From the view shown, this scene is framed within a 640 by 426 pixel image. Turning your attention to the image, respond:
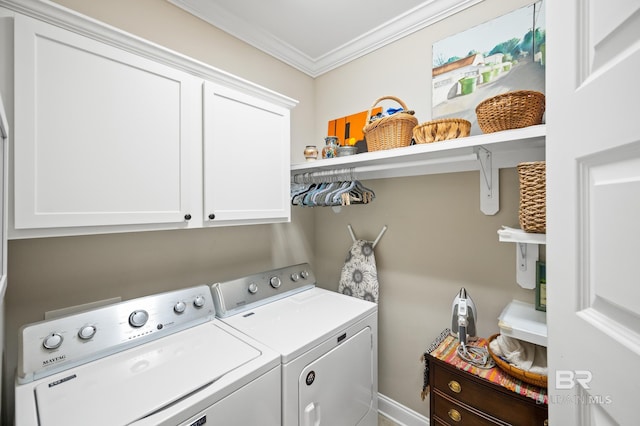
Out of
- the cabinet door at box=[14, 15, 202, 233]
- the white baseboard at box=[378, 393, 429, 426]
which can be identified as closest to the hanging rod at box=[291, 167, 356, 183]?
the cabinet door at box=[14, 15, 202, 233]

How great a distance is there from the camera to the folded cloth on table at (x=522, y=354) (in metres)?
1.16

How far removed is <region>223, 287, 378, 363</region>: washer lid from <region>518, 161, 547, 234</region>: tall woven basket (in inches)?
37.5

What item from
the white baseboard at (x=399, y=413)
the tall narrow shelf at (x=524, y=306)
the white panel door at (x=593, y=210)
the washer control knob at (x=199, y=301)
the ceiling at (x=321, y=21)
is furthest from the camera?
the white baseboard at (x=399, y=413)

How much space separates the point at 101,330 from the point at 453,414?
5.44 ft

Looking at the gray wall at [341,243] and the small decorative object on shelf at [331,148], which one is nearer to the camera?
the gray wall at [341,243]

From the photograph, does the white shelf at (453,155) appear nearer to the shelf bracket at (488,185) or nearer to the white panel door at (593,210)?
the shelf bracket at (488,185)

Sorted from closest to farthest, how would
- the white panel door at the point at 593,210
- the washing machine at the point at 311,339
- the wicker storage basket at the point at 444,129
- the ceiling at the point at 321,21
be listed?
the white panel door at the point at 593,210 < the washing machine at the point at 311,339 < the wicker storage basket at the point at 444,129 < the ceiling at the point at 321,21

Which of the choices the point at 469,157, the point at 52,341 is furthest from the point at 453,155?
the point at 52,341

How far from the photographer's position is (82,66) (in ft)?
3.32

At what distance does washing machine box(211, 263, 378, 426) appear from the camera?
3.93 feet

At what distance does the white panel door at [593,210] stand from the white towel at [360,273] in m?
1.28

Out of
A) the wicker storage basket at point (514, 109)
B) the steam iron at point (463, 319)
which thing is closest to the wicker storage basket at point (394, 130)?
the wicker storage basket at point (514, 109)

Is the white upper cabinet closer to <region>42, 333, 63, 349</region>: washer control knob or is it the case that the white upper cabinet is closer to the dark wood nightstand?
<region>42, 333, 63, 349</region>: washer control knob

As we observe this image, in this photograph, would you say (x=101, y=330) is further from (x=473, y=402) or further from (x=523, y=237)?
(x=523, y=237)
